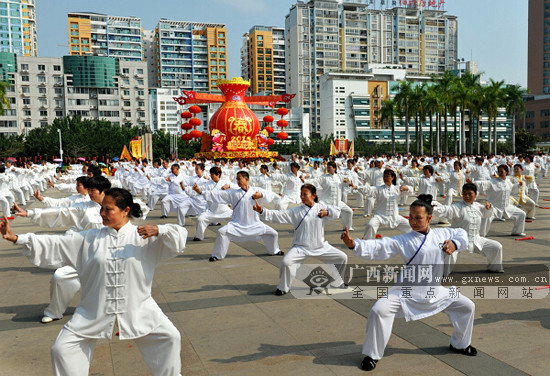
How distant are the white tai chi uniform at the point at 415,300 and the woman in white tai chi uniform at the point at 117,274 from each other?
175 centimetres

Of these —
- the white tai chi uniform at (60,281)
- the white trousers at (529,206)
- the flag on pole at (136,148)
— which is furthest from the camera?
the flag on pole at (136,148)

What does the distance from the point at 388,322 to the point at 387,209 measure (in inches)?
219

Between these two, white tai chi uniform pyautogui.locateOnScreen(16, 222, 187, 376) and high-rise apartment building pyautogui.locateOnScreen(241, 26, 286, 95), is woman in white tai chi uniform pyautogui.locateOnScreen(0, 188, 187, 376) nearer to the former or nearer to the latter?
white tai chi uniform pyautogui.locateOnScreen(16, 222, 187, 376)

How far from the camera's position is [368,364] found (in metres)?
4.45

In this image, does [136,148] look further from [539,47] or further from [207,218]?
[539,47]

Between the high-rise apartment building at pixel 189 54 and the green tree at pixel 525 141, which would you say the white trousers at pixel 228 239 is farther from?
the high-rise apartment building at pixel 189 54

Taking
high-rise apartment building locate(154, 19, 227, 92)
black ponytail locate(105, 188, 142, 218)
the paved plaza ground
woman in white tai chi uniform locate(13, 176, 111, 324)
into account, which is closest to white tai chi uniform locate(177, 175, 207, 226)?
the paved plaza ground

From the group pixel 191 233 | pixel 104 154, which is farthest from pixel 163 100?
pixel 191 233

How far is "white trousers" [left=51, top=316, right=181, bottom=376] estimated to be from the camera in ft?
11.5

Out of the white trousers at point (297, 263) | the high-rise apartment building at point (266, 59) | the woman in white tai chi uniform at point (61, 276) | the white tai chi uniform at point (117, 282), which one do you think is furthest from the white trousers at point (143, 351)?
the high-rise apartment building at point (266, 59)

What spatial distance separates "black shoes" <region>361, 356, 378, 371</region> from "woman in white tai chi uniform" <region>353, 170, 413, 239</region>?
511 cm

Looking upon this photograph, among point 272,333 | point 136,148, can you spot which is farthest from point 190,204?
point 136,148

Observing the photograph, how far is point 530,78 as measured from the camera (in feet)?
348

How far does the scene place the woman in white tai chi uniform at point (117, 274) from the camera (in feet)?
12.1
